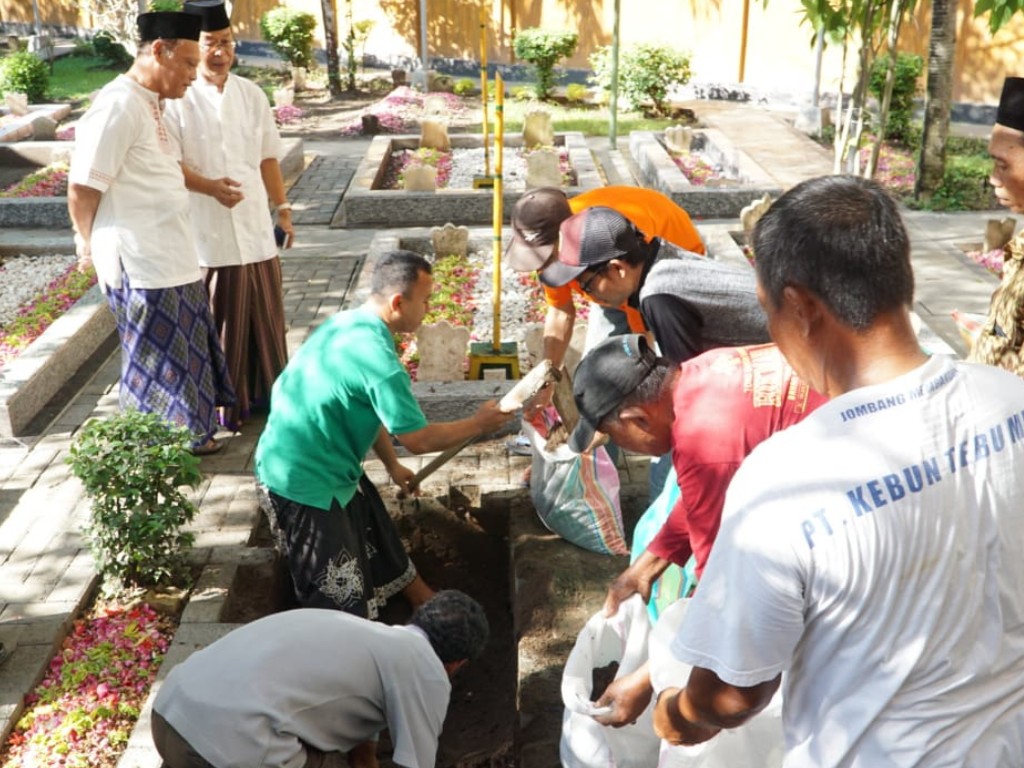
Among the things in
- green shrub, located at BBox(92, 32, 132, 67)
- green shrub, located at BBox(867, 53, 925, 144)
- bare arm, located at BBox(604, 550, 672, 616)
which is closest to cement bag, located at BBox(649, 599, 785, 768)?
bare arm, located at BBox(604, 550, 672, 616)

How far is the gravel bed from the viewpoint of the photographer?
294 inches

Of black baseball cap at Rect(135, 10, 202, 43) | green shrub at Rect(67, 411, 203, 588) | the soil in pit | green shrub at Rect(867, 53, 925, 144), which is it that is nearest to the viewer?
the soil in pit

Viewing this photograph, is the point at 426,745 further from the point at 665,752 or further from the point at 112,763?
the point at 112,763

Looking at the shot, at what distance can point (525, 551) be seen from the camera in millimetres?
4289

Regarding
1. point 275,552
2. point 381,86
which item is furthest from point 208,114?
point 381,86

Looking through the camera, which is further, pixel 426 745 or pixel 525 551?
pixel 525 551

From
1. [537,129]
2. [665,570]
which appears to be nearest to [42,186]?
[537,129]

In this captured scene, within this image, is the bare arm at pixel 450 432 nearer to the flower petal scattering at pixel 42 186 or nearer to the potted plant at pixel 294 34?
the flower petal scattering at pixel 42 186

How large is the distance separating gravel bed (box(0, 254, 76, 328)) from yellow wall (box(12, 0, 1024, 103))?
8.70m

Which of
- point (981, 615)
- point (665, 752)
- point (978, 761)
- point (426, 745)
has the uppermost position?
point (981, 615)

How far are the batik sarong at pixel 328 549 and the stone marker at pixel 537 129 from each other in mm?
9263

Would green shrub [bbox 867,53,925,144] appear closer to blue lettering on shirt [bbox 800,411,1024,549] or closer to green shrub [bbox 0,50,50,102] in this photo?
blue lettering on shirt [bbox 800,411,1024,549]

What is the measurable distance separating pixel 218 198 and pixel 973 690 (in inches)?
174

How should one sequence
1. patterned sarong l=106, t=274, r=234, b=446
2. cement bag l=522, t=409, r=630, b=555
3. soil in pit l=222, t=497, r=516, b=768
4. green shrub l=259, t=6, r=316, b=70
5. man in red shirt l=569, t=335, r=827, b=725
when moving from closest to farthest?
man in red shirt l=569, t=335, r=827, b=725
soil in pit l=222, t=497, r=516, b=768
cement bag l=522, t=409, r=630, b=555
patterned sarong l=106, t=274, r=234, b=446
green shrub l=259, t=6, r=316, b=70
